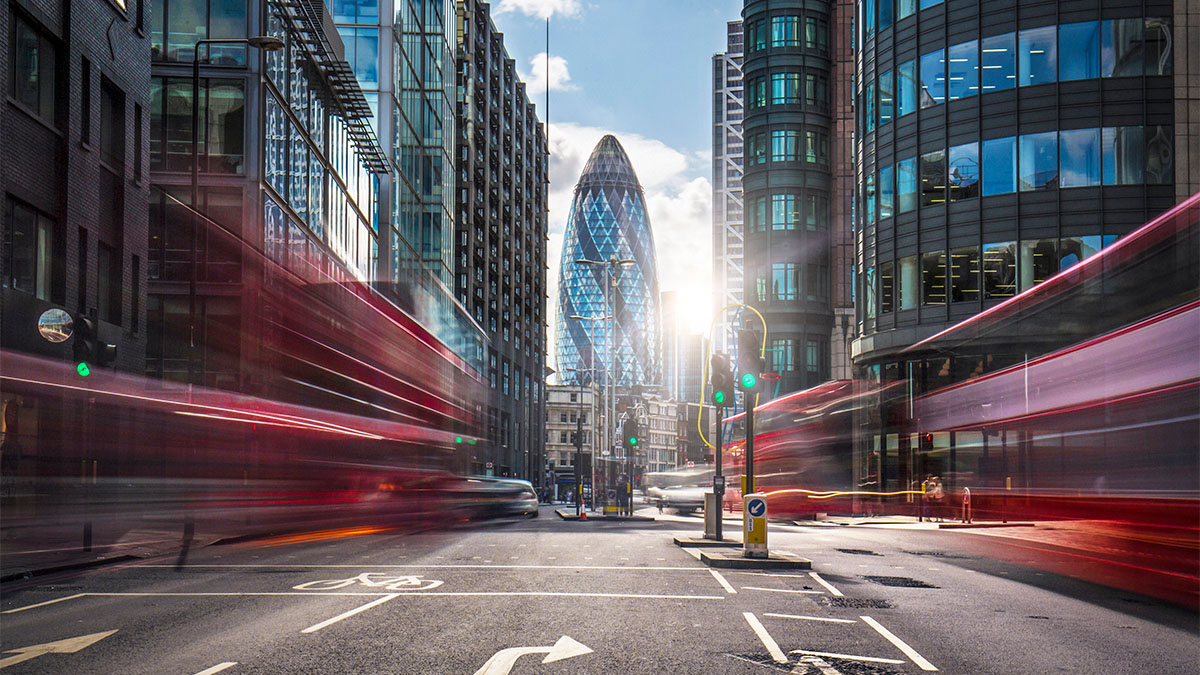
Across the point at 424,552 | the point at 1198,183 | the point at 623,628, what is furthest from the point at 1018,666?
the point at 1198,183

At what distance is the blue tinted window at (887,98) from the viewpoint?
47312mm

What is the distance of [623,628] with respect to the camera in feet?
35.5

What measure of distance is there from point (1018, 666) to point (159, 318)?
32627mm

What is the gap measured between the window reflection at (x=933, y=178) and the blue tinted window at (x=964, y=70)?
2.48 m

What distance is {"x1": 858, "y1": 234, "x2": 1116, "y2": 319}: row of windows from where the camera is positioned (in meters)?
40.5

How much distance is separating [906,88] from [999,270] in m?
9.67

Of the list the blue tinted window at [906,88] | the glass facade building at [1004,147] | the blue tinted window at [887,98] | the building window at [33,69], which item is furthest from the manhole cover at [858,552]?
the blue tinted window at [887,98]

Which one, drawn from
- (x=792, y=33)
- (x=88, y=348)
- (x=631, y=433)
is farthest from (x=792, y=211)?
(x=88, y=348)

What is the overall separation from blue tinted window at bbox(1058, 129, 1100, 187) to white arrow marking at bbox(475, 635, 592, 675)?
3655 cm

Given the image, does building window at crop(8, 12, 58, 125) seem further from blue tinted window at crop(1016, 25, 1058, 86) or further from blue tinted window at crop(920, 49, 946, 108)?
blue tinted window at crop(1016, 25, 1058, 86)

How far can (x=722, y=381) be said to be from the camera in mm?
22312

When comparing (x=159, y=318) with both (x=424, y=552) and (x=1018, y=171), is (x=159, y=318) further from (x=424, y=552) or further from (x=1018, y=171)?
(x=1018, y=171)

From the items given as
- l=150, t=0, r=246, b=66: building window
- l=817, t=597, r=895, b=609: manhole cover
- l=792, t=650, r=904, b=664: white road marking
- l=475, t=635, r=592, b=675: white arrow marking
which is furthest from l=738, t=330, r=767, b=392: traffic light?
l=150, t=0, r=246, b=66: building window

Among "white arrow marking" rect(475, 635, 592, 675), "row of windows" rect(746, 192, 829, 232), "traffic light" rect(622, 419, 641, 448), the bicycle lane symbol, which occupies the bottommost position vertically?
the bicycle lane symbol
